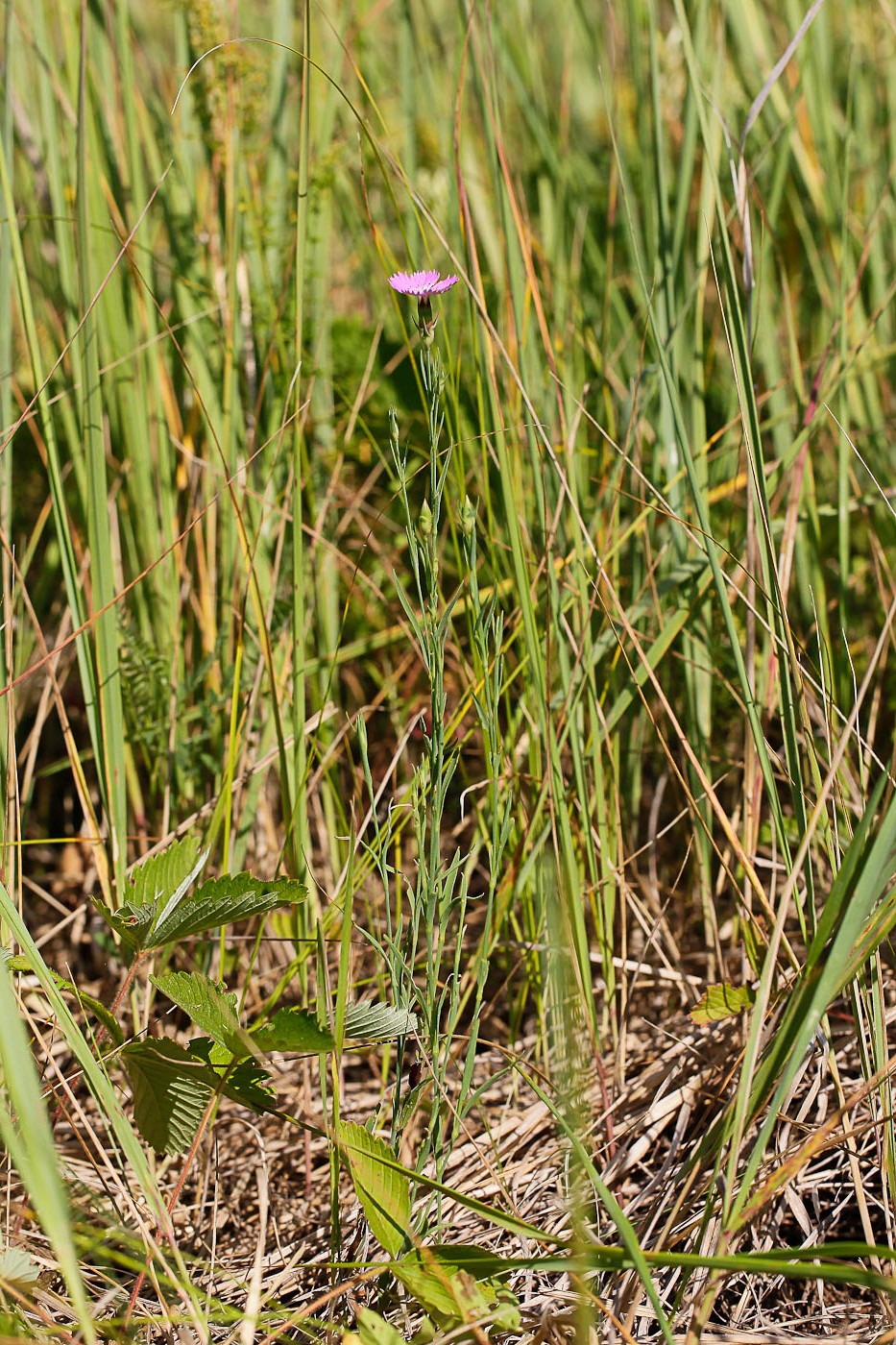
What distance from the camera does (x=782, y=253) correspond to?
1653 millimetres

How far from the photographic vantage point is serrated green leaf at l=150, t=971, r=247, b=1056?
0.80 meters

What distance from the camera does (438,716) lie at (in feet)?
2.49

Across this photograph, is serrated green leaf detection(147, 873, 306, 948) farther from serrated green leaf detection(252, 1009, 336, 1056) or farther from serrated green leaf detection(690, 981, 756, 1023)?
serrated green leaf detection(690, 981, 756, 1023)

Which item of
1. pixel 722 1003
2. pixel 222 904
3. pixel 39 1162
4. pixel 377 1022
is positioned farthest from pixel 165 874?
pixel 722 1003

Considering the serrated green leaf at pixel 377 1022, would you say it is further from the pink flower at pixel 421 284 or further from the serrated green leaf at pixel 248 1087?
the pink flower at pixel 421 284

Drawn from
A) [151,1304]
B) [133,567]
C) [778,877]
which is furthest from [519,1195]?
Result: [133,567]

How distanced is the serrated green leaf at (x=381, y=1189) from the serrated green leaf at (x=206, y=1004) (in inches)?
4.2

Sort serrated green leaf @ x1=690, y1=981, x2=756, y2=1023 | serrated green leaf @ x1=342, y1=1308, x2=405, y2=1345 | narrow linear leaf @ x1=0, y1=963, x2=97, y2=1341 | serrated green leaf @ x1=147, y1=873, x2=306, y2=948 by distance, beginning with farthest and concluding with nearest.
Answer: serrated green leaf @ x1=690, y1=981, x2=756, y2=1023 < serrated green leaf @ x1=147, y1=873, x2=306, y2=948 < serrated green leaf @ x1=342, y1=1308, x2=405, y2=1345 < narrow linear leaf @ x1=0, y1=963, x2=97, y2=1341

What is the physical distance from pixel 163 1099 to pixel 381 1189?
0.20 meters

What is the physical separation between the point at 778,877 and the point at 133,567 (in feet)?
2.74

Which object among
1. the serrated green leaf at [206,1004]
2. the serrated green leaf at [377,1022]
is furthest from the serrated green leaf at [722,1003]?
the serrated green leaf at [206,1004]

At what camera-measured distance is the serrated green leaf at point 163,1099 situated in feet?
2.82

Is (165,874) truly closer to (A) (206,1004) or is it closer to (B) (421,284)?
(A) (206,1004)

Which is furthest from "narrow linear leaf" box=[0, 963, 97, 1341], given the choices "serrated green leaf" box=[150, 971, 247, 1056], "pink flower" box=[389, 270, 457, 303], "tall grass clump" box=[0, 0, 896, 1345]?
"pink flower" box=[389, 270, 457, 303]
